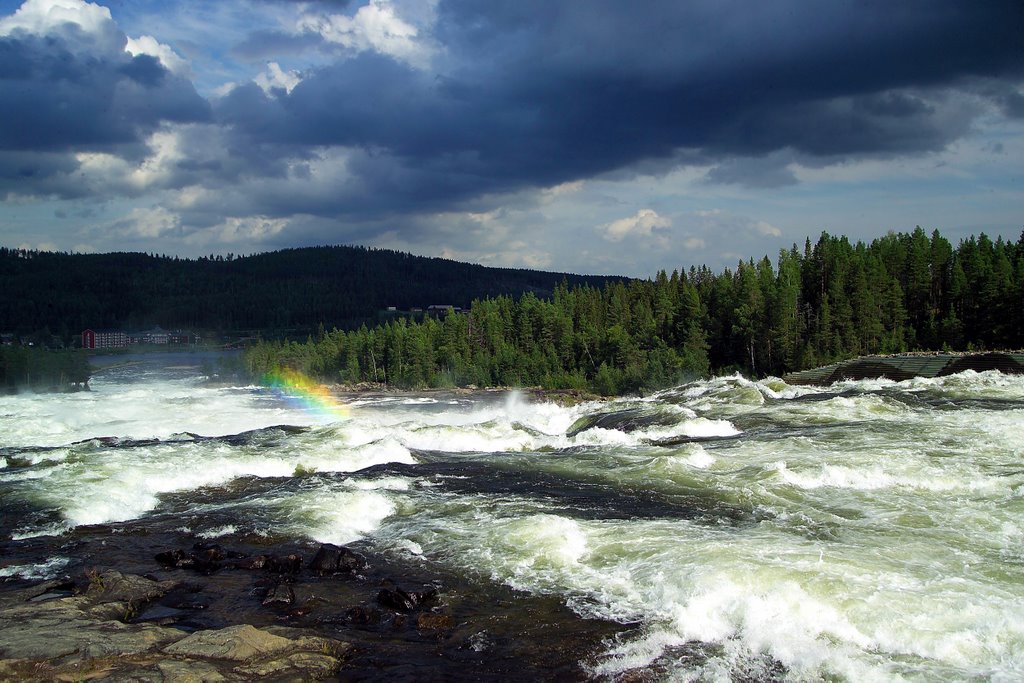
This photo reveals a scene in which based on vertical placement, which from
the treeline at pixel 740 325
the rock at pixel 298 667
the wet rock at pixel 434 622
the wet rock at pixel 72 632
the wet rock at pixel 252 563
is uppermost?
the treeline at pixel 740 325

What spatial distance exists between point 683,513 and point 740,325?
219 ft

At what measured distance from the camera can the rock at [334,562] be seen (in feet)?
46.7

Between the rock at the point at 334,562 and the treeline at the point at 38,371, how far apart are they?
8185 cm

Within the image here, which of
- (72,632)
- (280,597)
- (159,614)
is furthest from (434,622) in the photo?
(72,632)

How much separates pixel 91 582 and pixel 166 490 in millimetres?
9589

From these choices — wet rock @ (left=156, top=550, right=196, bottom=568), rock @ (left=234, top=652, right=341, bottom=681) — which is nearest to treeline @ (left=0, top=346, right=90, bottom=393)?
wet rock @ (left=156, top=550, right=196, bottom=568)

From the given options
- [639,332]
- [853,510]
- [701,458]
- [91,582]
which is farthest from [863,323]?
[91,582]

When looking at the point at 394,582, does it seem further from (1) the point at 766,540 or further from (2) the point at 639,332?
(2) the point at 639,332

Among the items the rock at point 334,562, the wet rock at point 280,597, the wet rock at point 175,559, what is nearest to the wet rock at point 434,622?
the wet rock at point 280,597

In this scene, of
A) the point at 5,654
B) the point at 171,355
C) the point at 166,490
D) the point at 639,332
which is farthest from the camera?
the point at 171,355

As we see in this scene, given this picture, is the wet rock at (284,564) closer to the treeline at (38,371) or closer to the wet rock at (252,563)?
the wet rock at (252,563)

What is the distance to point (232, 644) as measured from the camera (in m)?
10.1

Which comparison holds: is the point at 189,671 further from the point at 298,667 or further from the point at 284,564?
the point at 284,564

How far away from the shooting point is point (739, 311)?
259ft
